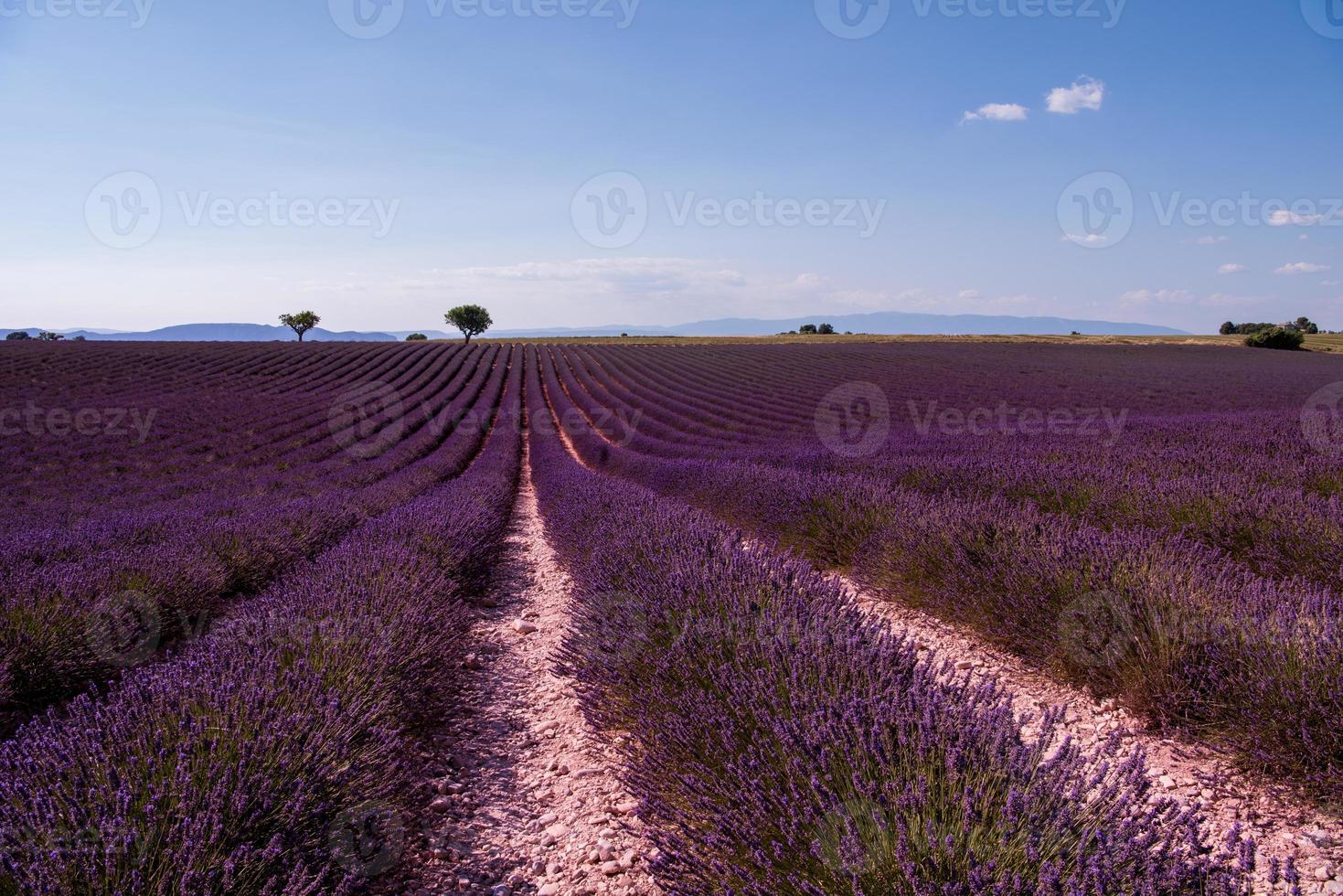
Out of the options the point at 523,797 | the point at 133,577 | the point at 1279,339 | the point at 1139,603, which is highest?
the point at 1279,339

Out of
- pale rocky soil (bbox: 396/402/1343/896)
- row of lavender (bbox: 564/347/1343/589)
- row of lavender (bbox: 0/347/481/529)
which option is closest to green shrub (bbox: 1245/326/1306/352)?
row of lavender (bbox: 564/347/1343/589)

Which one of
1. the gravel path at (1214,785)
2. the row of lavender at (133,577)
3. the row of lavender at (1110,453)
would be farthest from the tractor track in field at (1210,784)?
the row of lavender at (133,577)

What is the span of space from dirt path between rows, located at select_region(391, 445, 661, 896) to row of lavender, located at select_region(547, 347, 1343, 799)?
2.11 m

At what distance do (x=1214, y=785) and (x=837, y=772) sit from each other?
152 cm

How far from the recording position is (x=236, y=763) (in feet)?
5.39

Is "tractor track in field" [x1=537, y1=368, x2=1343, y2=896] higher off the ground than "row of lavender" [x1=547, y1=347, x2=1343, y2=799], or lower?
lower

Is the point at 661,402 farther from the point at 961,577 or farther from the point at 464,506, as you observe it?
the point at 961,577

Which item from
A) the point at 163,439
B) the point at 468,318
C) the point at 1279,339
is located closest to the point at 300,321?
the point at 468,318

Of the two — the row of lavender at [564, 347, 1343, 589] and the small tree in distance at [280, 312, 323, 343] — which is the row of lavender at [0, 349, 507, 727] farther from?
the small tree in distance at [280, 312, 323, 343]

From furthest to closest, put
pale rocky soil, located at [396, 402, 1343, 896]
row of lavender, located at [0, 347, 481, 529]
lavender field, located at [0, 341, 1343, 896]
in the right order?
row of lavender, located at [0, 347, 481, 529], pale rocky soil, located at [396, 402, 1343, 896], lavender field, located at [0, 341, 1343, 896]

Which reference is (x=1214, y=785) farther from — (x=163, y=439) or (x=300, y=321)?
(x=300, y=321)

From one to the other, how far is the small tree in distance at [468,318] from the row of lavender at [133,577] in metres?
67.0

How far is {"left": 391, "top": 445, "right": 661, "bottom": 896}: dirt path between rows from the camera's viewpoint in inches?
77.5

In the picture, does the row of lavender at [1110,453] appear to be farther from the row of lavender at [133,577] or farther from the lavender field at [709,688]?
the row of lavender at [133,577]
